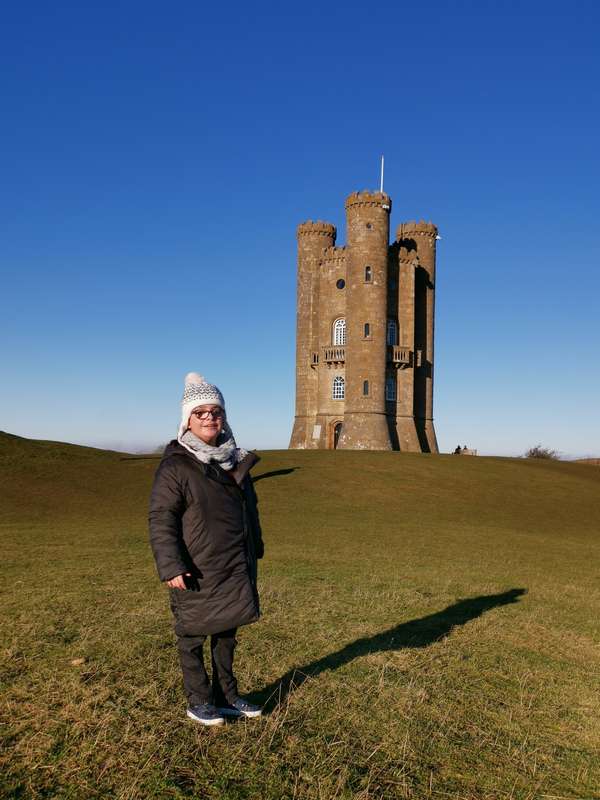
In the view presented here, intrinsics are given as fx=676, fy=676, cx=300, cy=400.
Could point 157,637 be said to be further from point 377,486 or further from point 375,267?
point 375,267

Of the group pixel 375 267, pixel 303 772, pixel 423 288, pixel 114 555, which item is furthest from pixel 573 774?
pixel 423 288

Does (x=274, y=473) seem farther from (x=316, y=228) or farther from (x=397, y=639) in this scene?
(x=316, y=228)

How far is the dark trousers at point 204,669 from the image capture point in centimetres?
520

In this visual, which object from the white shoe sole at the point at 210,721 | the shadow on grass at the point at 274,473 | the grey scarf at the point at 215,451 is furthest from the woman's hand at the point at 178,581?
the shadow on grass at the point at 274,473

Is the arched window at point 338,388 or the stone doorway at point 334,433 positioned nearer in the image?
the stone doorway at point 334,433

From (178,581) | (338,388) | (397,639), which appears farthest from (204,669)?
(338,388)

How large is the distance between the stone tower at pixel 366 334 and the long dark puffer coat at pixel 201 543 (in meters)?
43.7

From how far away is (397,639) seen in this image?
796 centimetres

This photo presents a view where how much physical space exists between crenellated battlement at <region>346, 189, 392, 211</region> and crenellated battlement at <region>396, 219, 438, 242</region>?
702cm

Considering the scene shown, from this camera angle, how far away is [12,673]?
628 centimetres

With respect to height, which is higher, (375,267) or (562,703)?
(375,267)

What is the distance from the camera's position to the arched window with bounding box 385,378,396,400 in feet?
172

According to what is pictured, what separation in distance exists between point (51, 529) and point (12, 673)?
42.1 feet

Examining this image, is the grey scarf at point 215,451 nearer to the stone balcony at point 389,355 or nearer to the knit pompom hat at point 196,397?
the knit pompom hat at point 196,397
